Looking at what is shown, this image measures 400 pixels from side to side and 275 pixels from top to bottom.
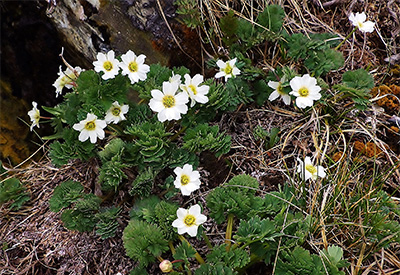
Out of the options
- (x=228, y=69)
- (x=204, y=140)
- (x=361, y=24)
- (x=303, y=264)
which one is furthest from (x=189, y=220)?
(x=361, y=24)

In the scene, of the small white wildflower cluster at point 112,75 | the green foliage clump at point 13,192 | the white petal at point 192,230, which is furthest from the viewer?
the green foliage clump at point 13,192

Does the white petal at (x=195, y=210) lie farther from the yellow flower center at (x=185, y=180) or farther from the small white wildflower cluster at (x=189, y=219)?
the yellow flower center at (x=185, y=180)

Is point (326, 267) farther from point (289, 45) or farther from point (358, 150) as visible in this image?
point (289, 45)

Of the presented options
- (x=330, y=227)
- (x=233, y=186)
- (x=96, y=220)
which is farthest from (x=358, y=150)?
(x=96, y=220)

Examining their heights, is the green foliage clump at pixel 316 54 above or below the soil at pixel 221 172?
above

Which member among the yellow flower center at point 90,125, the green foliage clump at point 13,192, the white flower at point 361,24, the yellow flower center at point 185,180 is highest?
the white flower at point 361,24

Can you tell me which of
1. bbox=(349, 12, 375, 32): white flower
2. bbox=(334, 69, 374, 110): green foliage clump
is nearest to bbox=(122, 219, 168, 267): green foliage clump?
bbox=(334, 69, 374, 110): green foliage clump

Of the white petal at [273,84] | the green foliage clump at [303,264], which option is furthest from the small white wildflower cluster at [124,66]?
the green foliage clump at [303,264]
